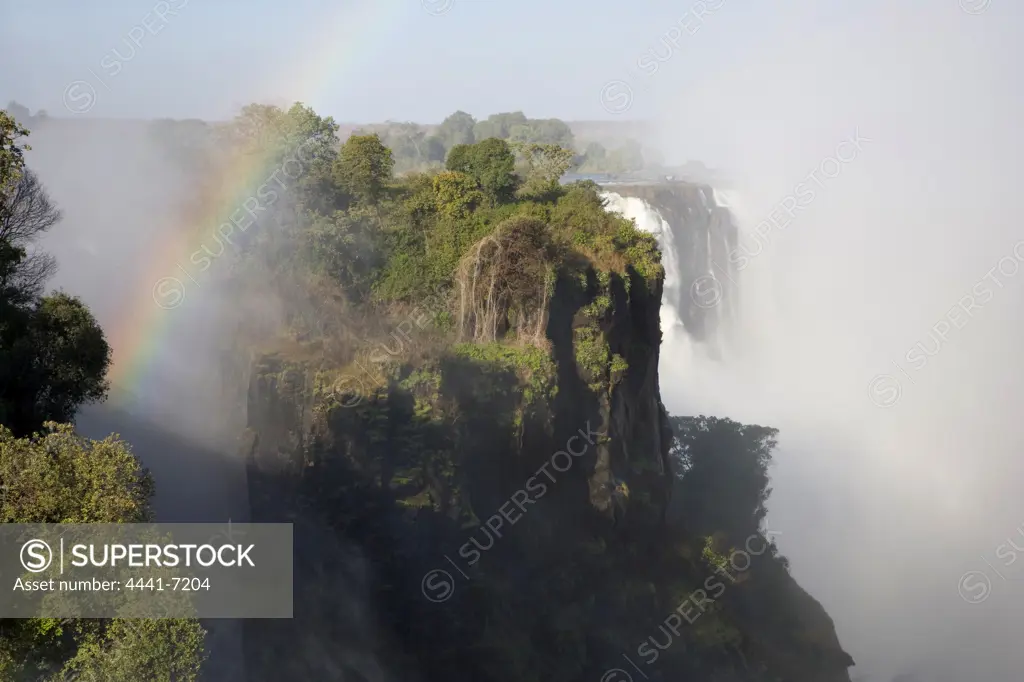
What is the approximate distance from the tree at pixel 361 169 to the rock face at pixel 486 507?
635 cm

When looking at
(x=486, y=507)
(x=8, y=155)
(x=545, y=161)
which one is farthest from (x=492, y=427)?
(x=545, y=161)

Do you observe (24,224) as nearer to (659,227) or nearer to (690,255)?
(659,227)

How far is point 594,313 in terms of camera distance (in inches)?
899

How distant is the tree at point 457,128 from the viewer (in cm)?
13475

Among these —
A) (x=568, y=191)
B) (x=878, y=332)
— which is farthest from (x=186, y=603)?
(x=878, y=332)

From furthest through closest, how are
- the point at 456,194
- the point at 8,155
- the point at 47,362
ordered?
the point at 456,194 < the point at 47,362 < the point at 8,155

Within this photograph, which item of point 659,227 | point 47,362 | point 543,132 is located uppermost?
point 543,132

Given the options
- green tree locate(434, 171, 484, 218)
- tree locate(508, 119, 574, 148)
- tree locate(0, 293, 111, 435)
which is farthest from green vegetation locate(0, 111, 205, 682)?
tree locate(508, 119, 574, 148)

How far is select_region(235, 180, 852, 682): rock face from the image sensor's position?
53.3 feet

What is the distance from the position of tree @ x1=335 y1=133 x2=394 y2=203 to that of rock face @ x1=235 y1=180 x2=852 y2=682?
6.35 metres

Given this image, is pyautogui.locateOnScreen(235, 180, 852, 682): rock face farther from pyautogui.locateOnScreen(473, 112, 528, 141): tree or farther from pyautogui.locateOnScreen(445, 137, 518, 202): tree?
pyautogui.locateOnScreen(473, 112, 528, 141): tree

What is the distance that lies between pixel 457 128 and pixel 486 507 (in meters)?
128

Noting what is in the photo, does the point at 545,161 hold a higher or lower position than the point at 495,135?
lower

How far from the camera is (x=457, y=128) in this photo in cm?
14088
